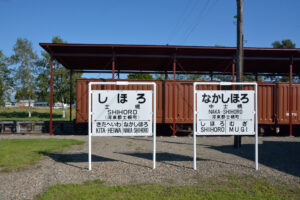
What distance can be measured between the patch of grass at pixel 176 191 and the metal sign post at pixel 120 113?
61.7 inches

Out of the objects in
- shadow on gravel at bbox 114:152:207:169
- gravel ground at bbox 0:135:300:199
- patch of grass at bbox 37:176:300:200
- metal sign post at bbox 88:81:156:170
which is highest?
metal sign post at bbox 88:81:156:170

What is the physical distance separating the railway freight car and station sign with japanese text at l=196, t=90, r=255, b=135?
654 cm

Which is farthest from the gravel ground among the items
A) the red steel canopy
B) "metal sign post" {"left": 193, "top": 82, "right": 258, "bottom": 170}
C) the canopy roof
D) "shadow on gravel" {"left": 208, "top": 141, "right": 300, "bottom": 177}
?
the canopy roof

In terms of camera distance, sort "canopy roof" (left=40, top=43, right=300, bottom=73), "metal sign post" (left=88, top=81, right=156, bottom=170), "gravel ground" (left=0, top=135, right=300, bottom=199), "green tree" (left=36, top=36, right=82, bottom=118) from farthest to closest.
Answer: "green tree" (left=36, top=36, right=82, bottom=118), "canopy roof" (left=40, top=43, right=300, bottom=73), "metal sign post" (left=88, top=81, right=156, bottom=170), "gravel ground" (left=0, top=135, right=300, bottom=199)

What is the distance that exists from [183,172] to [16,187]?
3.75m

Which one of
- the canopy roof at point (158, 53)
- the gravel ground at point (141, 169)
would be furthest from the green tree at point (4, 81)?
the gravel ground at point (141, 169)

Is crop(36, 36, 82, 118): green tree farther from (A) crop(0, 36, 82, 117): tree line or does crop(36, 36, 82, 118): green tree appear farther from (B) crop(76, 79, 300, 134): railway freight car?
(B) crop(76, 79, 300, 134): railway freight car

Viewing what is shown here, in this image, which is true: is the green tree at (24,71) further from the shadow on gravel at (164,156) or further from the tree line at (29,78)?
the shadow on gravel at (164,156)

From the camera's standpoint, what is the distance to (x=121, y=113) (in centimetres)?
605

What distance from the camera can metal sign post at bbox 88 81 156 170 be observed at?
5.99m

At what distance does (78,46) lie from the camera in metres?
12.4

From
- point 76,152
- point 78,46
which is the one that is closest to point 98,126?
point 76,152

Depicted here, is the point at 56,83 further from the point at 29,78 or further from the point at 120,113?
the point at 120,113

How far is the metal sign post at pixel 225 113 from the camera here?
20.3 ft
